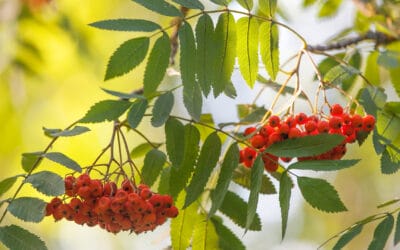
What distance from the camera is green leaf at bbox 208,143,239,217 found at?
185 cm

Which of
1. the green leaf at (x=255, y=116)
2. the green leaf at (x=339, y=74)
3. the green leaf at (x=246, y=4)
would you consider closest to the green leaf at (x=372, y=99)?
the green leaf at (x=339, y=74)

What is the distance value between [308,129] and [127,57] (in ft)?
1.66

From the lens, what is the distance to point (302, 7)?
3.07 metres

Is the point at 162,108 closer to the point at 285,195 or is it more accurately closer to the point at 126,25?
the point at 126,25

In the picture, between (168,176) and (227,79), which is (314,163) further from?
(168,176)

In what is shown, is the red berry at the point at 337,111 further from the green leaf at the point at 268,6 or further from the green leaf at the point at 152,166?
the green leaf at the point at 152,166

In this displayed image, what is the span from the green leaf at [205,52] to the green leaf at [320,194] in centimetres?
34

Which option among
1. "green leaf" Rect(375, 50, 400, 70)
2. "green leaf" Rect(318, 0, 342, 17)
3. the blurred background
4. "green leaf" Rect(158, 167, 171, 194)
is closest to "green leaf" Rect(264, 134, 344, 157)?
"green leaf" Rect(158, 167, 171, 194)

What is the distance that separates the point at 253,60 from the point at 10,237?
0.80 meters

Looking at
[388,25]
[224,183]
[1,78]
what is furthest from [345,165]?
[1,78]

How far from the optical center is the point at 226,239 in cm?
217

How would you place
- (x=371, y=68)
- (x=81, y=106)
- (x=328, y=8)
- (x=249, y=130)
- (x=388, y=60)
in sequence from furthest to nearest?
1. (x=81, y=106)
2. (x=328, y=8)
3. (x=371, y=68)
4. (x=388, y=60)
5. (x=249, y=130)

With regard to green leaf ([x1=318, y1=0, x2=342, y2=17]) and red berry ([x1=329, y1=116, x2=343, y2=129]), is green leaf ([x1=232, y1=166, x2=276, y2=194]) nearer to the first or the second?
red berry ([x1=329, y1=116, x2=343, y2=129])

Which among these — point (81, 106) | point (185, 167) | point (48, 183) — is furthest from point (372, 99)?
point (81, 106)
